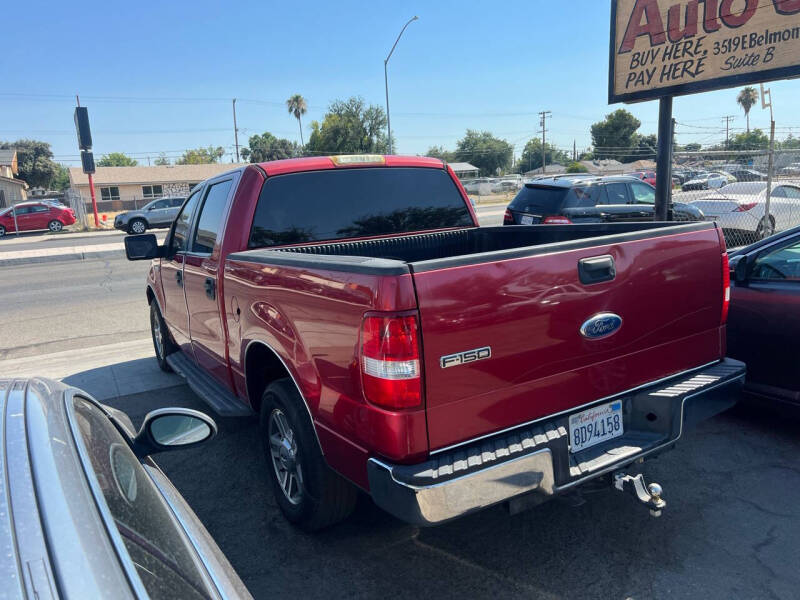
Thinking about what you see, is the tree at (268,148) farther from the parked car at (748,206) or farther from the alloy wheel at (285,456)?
the alloy wheel at (285,456)

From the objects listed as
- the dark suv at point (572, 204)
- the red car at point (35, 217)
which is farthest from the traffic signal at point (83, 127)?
the dark suv at point (572, 204)

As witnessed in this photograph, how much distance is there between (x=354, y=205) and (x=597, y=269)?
200cm

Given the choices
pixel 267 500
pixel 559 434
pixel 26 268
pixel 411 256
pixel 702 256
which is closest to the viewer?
pixel 559 434

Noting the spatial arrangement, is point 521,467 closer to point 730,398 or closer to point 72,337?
point 730,398

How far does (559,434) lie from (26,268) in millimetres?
17858

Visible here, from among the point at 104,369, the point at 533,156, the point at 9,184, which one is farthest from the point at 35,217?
the point at 533,156

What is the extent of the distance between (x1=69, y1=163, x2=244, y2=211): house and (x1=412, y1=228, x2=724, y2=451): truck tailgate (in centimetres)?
6001

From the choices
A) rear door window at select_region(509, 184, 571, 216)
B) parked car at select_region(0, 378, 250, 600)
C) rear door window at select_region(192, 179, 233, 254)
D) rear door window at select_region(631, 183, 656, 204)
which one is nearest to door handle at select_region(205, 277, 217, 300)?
rear door window at select_region(192, 179, 233, 254)

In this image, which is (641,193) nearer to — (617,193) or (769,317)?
(617,193)

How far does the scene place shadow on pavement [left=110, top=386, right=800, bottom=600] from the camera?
2.85m

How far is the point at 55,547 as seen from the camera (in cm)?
110

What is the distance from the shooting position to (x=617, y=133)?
87875 millimetres

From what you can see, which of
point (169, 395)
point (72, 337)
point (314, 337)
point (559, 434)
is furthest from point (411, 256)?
point (72, 337)

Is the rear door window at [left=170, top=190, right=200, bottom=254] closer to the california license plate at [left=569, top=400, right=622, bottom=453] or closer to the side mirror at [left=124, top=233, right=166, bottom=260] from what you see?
the side mirror at [left=124, top=233, right=166, bottom=260]
